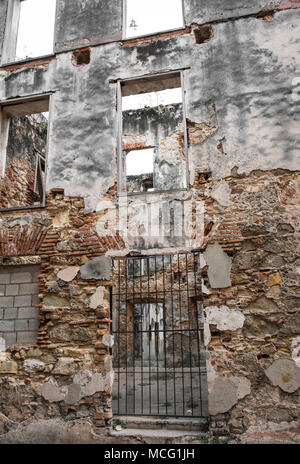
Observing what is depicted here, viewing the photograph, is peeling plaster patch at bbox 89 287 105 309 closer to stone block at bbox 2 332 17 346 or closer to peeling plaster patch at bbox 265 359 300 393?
stone block at bbox 2 332 17 346

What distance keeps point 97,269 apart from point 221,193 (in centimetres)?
219

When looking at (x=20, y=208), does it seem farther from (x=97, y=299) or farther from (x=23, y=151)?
(x=23, y=151)

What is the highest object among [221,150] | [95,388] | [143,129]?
[143,129]

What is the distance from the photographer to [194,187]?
5.62 m

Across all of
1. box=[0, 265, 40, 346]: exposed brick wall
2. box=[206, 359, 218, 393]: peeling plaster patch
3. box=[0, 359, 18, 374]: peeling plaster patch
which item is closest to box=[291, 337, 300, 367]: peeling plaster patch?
box=[206, 359, 218, 393]: peeling plaster patch

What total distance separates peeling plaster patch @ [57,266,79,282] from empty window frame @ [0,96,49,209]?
89.3 inches

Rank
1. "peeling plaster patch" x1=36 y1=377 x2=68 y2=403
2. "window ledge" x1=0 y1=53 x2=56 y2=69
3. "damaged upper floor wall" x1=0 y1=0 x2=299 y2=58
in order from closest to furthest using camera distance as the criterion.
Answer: "peeling plaster patch" x1=36 y1=377 x2=68 y2=403, "damaged upper floor wall" x1=0 y1=0 x2=299 y2=58, "window ledge" x1=0 y1=53 x2=56 y2=69

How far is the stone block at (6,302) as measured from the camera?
602cm

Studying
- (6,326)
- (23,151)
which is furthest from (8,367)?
(23,151)

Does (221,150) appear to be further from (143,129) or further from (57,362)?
(143,129)

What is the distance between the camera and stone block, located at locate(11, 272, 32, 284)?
603 centimetres

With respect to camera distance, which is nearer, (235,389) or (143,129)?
(235,389)
